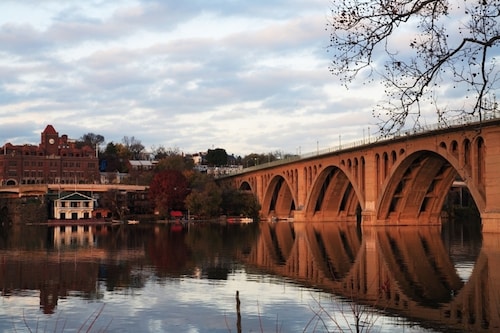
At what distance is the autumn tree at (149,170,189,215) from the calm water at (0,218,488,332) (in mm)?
67193

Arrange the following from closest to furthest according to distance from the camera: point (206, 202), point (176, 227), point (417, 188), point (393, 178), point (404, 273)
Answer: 1. point (404, 273)
2. point (393, 178)
3. point (417, 188)
4. point (176, 227)
5. point (206, 202)

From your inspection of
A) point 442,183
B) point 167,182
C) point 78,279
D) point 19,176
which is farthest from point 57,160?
point 78,279

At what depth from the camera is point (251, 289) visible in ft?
94.5

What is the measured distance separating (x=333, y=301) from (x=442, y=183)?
185 feet

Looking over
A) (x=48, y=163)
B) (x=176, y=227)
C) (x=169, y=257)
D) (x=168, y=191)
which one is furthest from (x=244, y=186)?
(x=169, y=257)

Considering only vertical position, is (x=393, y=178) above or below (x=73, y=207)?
above

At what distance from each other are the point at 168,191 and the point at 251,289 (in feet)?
303

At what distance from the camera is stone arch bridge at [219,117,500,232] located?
2211 inches

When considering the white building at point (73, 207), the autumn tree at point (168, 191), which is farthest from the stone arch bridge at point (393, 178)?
the white building at point (73, 207)

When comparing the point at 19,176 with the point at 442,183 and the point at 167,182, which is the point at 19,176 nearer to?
the point at 167,182

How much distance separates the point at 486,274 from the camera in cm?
3269

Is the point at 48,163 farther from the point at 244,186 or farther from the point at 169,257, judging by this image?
the point at 169,257

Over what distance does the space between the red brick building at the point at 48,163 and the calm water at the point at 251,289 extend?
337 ft

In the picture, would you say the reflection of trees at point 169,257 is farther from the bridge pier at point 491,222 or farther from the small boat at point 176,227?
the small boat at point 176,227
